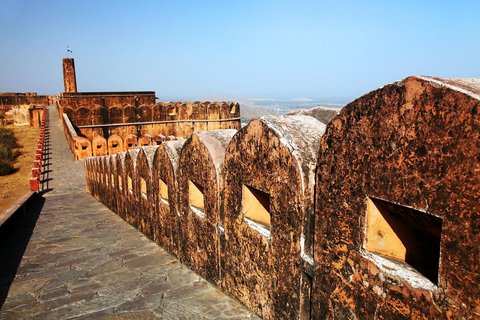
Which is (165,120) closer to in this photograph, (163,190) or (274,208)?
(163,190)

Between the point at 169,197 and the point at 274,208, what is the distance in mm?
1890

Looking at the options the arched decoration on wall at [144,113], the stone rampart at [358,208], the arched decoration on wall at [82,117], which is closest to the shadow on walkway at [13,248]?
the stone rampart at [358,208]

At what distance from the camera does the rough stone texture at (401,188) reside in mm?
1239

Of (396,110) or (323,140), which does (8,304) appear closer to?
(323,140)

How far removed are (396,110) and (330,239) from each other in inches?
28.7

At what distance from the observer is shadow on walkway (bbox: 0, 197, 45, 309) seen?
11.9 ft

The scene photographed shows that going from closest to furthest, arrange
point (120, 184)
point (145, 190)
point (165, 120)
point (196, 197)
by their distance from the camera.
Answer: point (196, 197), point (145, 190), point (120, 184), point (165, 120)

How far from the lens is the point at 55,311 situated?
9.51ft

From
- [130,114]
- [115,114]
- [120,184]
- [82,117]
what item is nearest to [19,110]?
[82,117]

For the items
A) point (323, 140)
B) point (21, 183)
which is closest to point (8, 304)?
point (323, 140)

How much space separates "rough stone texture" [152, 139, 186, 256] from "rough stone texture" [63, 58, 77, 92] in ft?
93.9

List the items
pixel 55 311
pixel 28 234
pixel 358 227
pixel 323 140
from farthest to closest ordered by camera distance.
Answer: pixel 28 234, pixel 55 311, pixel 323 140, pixel 358 227

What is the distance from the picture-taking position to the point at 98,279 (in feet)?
11.5

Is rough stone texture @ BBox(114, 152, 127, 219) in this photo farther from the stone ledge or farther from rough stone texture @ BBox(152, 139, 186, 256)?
the stone ledge
